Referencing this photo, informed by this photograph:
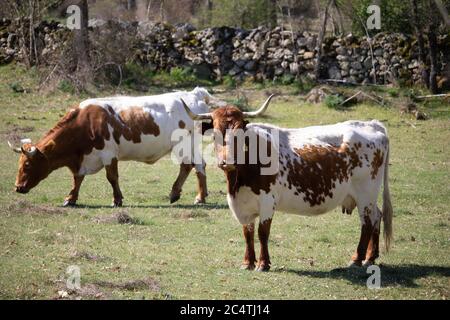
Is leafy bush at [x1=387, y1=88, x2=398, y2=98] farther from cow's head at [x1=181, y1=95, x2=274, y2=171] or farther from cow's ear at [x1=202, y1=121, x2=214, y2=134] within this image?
cow's head at [x1=181, y1=95, x2=274, y2=171]

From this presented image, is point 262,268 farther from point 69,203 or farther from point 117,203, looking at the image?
point 69,203

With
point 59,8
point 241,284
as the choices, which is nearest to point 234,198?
point 241,284

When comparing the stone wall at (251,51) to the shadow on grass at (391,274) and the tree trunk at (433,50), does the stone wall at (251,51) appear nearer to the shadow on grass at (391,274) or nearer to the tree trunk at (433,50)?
→ the tree trunk at (433,50)

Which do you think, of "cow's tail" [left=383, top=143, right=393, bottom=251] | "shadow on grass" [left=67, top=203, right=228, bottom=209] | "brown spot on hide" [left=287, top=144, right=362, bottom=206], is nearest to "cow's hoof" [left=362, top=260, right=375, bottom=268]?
"cow's tail" [left=383, top=143, right=393, bottom=251]

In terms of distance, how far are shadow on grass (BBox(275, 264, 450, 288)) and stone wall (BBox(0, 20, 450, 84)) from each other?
63.6 ft

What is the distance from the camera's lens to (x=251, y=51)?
32688mm

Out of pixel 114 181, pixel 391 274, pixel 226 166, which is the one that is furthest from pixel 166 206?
pixel 391 274

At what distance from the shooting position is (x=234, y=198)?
1152 centimetres

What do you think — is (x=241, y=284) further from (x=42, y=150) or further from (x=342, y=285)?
(x=42, y=150)

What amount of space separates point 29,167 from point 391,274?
26.1ft

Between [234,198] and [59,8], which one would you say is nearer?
[234,198]

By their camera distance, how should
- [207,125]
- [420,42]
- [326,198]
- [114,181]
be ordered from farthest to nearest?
[420,42] → [114,181] → [326,198] → [207,125]
